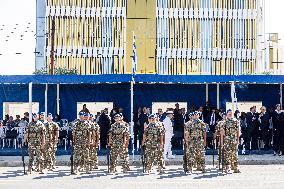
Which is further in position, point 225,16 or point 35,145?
point 225,16

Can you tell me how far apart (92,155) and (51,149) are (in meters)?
1.46

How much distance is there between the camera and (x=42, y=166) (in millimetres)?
19172

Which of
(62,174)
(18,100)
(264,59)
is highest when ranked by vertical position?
(264,59)

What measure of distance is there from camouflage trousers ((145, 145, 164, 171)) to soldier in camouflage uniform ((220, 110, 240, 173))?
1.82m

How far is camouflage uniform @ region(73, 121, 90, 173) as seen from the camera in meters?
18.7

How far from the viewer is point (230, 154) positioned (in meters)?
18.8

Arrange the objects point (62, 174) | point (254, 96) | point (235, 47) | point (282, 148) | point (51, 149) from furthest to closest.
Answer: point (235, 47) < point (254, 96) < point (282, 148) < point (51, 149) < point (62, 174)

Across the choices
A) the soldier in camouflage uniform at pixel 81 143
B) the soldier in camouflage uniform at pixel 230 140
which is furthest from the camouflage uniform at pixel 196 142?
the soldier in camouflage uniform at pixel 81 143

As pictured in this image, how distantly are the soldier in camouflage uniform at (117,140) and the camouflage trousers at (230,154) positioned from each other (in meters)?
2.83

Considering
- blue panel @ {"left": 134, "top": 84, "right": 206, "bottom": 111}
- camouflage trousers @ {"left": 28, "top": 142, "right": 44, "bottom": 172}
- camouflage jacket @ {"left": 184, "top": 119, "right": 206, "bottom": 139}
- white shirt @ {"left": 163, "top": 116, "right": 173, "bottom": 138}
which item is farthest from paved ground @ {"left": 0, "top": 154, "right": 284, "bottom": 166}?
blue panel @ {"left": 134, "top": 84, "right": 206, "bottom": 111}

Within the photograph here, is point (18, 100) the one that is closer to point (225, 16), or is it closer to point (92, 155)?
point (92, 155)

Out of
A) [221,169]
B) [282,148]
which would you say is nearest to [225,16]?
[282,148]

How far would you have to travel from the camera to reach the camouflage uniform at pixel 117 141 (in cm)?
1900

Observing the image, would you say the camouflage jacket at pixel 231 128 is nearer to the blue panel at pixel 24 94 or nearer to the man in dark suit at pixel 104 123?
the man in dark suit at pixel 104 123
